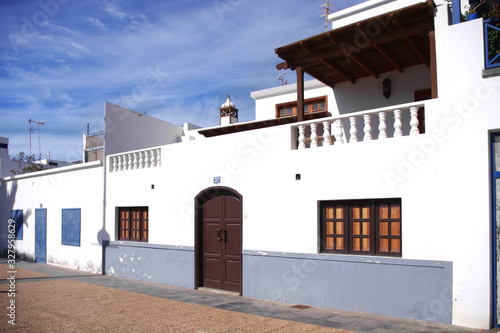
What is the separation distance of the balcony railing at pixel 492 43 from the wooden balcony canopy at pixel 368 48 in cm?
99

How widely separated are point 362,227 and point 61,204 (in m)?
11.6

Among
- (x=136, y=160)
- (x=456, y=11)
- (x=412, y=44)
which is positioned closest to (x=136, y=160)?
(x=136, y=160)

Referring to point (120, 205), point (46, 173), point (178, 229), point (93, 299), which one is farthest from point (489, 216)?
point (46, 173)

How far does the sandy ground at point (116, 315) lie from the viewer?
22.1 feet

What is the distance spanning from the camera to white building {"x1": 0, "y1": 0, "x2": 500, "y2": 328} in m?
6.55

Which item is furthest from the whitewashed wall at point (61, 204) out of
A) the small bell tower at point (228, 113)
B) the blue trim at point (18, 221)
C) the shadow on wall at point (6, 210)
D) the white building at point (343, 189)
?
the small bell tower at point (228, 113)

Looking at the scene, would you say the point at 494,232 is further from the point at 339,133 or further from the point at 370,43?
the point at 370,43

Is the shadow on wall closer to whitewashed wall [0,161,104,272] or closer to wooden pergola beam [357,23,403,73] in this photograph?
whitewashed wall [0,161,104,272]

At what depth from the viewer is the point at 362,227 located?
308 inches

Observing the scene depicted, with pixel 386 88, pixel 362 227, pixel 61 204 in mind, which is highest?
pixel 386 88

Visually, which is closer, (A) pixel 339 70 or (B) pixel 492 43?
(B) pixel 492 43

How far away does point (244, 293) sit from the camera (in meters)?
9.30

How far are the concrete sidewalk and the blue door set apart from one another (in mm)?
4839

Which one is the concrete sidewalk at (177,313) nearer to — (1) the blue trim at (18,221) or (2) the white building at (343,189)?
(2) the white building at (343,189)
